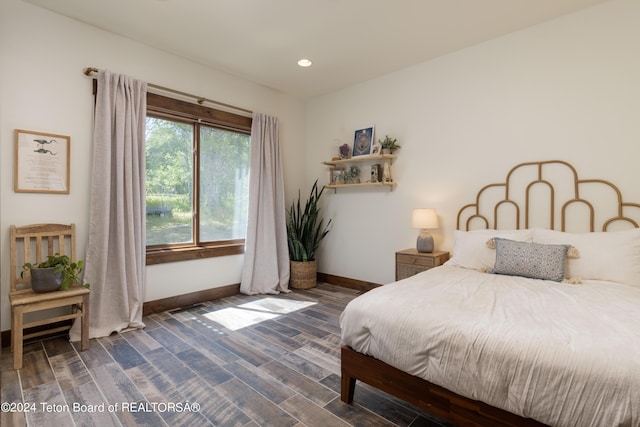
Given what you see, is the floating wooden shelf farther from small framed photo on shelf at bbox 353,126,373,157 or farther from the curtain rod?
the curtain rod

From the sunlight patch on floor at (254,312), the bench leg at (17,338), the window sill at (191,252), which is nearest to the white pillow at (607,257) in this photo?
the sunlight patch on floor at (254,312)

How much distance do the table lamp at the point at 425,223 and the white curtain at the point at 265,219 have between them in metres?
1.82

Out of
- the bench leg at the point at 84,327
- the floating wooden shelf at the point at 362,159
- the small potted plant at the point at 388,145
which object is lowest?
the bench leg at the point at 84,327

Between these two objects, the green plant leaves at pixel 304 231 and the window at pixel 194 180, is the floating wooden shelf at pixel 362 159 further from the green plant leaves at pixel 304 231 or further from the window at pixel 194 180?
the window at pixel 194 180

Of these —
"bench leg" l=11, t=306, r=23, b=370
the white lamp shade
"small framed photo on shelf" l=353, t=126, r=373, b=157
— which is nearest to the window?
"bench leg" l=11, t=306, r=23, b=370

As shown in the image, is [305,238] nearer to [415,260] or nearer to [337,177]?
[337,177]

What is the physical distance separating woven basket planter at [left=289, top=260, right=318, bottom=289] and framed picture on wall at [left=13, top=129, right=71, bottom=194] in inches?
104

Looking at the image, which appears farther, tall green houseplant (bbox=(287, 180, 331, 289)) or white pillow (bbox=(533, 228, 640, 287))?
tall green houseplant (bbox=(287, 180, 331, 289))

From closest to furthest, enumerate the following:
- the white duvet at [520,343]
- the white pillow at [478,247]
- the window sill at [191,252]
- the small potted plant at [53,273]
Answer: the white duvet at [520,343]
the small potted plant at [53,273]
the white pillow at [478,247]
the window sill at [191,252]

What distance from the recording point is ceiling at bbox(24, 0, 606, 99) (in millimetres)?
Answer: 2605

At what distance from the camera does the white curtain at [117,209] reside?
2834 mm

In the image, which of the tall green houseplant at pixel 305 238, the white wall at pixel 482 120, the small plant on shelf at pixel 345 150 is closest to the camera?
the white wall at pixel 482 120

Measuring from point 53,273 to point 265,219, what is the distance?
88.7 inches

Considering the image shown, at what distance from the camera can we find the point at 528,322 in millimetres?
1464
